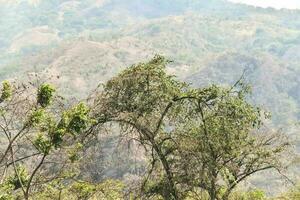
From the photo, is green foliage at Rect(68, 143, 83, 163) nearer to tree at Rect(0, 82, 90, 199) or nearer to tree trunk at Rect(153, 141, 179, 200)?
tree at Rect(0, 82, 90, 199)

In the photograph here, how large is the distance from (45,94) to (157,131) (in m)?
5.90

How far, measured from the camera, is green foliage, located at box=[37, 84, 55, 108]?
24719 mm

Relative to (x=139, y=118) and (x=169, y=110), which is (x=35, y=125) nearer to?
(x=139, y=118)

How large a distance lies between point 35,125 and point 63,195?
11.3 m

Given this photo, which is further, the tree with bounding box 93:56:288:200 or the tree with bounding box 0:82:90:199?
the tree with bounding box 93:56:288:200

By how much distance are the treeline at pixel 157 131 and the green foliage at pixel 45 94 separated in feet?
0.15

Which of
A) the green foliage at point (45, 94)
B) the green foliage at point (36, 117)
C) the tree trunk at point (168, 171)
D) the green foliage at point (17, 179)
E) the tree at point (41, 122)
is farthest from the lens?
the green foliage at point (17, 179)

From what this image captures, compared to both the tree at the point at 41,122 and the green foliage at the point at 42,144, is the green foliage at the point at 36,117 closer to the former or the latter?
the tree at the point at 41,122

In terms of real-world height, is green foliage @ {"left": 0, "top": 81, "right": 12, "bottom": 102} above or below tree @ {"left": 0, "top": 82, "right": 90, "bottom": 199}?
above

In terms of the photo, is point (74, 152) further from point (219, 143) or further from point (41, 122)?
point (219, 143)

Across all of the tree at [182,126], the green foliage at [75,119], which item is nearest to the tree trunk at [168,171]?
the tree at [182,126]

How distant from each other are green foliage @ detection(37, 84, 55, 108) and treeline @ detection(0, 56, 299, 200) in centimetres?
5

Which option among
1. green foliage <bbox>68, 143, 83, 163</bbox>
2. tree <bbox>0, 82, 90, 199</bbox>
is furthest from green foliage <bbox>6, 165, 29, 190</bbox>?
green foliage <bbox>68, 143, 83, 163</bbox>

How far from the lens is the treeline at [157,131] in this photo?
25.7 metres
